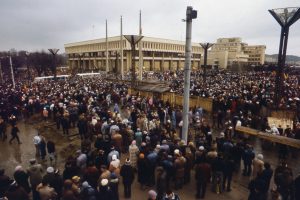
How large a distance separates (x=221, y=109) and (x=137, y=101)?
20.1 ft

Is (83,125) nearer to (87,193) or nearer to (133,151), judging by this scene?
(133,151)

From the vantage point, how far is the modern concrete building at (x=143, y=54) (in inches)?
3120

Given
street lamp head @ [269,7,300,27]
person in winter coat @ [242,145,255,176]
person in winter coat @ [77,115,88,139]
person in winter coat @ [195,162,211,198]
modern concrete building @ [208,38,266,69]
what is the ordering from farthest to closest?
modern concrete building @ [208,38,266,69] < street lamp head @ [269,7,300,27] < person in winter coat @ [77,115,88,139] < person in winter coat @ [242,145,255,176] < person in winter coat @ [195,162,211,198]

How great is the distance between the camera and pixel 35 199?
7.47 m

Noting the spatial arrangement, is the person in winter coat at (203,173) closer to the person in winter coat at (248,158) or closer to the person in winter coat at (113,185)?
the person in winter coat at (248,158)

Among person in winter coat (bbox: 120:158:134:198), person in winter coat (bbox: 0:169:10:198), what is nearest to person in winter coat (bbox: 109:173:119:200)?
person in winter coat (bbox: 120:158:134:198)

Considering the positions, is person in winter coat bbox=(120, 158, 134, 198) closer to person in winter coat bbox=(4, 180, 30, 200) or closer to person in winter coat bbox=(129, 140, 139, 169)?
person in winter coat bbox=(129, 140, 139, 169)

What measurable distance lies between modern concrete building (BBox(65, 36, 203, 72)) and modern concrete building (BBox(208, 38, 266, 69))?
746 centimetres

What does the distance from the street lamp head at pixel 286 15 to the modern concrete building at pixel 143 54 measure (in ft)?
196

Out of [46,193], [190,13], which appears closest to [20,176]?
[46,193]

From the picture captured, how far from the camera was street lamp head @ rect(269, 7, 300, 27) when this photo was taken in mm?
16234

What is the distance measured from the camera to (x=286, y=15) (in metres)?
16.8

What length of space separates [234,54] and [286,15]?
315 ft

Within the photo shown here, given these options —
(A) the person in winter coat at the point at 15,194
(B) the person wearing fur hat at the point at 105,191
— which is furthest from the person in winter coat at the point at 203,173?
(A) the person in winter coat at the point at 15,194
